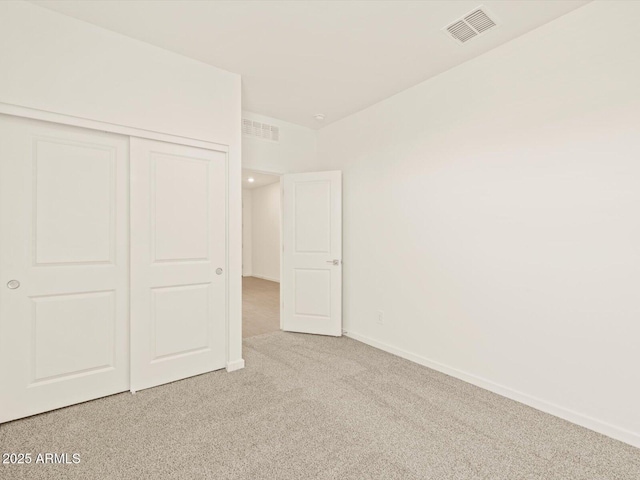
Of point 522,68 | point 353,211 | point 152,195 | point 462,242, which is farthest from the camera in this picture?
point 353,211

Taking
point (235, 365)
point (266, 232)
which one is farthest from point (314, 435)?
point (266, 232)

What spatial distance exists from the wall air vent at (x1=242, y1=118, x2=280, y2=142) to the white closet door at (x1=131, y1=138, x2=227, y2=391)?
114 cm

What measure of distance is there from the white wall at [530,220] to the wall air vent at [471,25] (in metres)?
0.32

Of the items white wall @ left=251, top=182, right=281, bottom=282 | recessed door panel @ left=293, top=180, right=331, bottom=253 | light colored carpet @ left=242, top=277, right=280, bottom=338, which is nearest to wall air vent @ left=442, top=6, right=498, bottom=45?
recessed door panel @ left=293, top=180, right=331, bottom=253

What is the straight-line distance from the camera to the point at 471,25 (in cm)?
235

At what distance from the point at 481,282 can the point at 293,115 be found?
3.00 m

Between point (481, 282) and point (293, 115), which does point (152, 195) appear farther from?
point (481, 282)

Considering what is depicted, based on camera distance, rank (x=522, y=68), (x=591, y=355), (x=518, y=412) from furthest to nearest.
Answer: (x=522, y=68)
(x=518, y=412)
(x=591, y=355)

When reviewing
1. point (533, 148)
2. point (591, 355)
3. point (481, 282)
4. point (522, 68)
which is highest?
point (522, 68)

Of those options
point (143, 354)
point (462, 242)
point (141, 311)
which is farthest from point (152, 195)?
point (462, 242)

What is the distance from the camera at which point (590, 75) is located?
2137 mm

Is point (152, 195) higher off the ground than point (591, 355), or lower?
higher

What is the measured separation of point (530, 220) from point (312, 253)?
2.49 meters

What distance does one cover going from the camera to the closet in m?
A: 2.14
